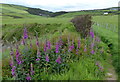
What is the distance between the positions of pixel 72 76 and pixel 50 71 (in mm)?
850

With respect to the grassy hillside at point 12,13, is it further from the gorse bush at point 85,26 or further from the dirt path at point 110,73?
the dirt path at point 110,73

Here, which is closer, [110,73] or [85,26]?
[110,73]

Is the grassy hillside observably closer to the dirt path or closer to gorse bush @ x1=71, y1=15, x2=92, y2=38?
gorse bush @ x1=71, y1=15, x2=92, y2=38

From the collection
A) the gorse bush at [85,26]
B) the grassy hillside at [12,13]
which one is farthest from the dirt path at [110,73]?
the grassy hillside at [12,13]

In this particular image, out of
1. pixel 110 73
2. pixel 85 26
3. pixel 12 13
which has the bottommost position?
pixel 110 73

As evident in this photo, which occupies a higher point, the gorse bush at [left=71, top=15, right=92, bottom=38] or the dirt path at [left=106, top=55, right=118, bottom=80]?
the gorse bush at [left=71, top=15, right=92, bottom=38]

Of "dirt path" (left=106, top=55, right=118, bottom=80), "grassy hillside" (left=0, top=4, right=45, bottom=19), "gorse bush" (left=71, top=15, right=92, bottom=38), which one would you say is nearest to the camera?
"dirt path" (left=106, top=55, right=118, bottom=80)

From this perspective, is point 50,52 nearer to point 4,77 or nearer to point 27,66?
point 27,66

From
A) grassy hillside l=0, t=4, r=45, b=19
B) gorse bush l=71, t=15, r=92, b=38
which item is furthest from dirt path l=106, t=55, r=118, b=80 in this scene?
grassy hillside l=0, t=4, r=45, b=19

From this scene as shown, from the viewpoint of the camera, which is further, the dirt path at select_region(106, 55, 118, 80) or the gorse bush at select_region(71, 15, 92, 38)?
the gorse bush at select_region(71, 15, 92, 38)

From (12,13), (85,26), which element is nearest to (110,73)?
(85,26)

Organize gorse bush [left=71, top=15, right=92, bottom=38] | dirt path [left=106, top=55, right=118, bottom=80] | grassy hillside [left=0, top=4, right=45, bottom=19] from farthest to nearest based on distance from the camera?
grassy hillside [left=0, top=4, right=45, bottom=19]
gorse bush [left=71, top=15, right=92, bottom=38]
dirt path [left=106, top=55, right=118, bottom=80]

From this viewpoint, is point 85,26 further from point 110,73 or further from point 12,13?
point 12,13

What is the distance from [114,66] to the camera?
687 centimetres
